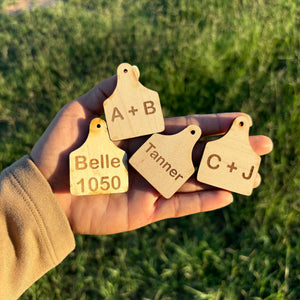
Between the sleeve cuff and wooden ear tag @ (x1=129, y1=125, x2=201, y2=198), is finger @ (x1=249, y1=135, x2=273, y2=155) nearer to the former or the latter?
wooden ear tag @ (x1=129, y1=125, x2=201, y2=198)

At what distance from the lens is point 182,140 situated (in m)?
1.78

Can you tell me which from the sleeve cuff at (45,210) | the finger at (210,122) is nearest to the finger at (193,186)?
the finger at (210,122)

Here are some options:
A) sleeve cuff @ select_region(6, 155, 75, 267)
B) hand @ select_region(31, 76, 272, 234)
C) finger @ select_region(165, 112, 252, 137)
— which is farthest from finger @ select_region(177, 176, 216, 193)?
sleeve cuff @ select_region(6, 155, 75, 267)

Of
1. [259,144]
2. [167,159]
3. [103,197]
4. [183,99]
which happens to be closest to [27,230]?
[103,197]

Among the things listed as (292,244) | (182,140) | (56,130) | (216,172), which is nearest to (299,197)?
(292,244)

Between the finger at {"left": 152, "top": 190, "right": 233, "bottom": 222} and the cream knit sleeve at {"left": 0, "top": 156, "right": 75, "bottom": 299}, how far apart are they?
1.55 feet

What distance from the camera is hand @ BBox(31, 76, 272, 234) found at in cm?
167

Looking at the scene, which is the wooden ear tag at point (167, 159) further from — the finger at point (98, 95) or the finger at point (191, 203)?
the finger at point (98, 95)

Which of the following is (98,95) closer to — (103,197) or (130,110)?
(130,110)

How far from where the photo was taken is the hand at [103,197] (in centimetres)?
167

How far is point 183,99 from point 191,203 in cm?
105

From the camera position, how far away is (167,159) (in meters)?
1.77

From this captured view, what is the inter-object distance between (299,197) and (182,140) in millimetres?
837

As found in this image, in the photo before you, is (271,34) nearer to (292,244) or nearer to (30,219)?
(292,244)
